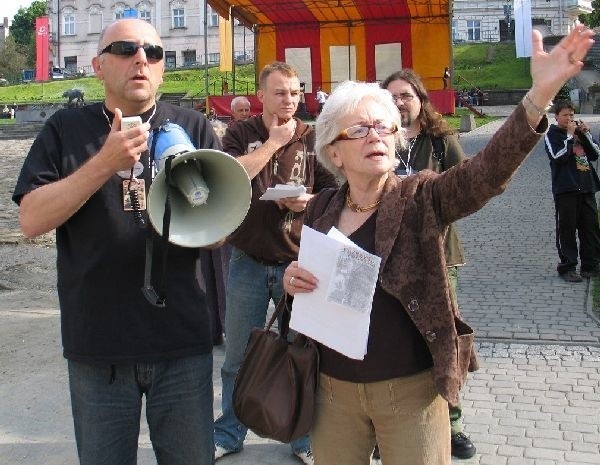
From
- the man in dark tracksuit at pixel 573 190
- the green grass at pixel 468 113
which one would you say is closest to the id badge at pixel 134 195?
the man in dark tracksuit at pixel 573 190

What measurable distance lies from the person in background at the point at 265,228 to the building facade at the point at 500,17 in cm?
6477

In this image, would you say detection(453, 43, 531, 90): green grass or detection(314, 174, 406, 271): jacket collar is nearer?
detection(314, 174, 406, 271): jacket collar

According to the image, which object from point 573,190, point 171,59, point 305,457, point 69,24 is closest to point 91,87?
point 171,59

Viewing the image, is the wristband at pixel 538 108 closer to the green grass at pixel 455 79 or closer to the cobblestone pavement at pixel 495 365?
the cobblestone pavement at pixel 495 365

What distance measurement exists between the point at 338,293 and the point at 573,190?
6.92m

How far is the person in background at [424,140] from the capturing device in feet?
14.1

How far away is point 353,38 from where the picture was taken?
2311cm

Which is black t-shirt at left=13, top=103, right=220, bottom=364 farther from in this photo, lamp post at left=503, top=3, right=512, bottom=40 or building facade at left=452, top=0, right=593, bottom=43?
lamp post at left=503, top=3, right=512, bottom=40

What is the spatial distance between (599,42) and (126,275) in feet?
167

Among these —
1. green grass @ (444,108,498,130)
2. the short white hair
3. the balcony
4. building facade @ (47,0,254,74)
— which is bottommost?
the short white hair

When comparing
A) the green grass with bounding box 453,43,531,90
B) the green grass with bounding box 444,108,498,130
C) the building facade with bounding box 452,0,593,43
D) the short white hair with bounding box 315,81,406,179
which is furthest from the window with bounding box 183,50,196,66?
the short white hair with bounding box 315,81,406,179

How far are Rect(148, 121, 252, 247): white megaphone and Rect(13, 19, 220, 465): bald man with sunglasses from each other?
9 centimetres

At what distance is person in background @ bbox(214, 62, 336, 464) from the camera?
13.5 ft

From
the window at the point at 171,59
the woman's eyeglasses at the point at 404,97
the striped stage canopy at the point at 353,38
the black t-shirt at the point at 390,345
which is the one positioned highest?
the window at the point at 171,59
